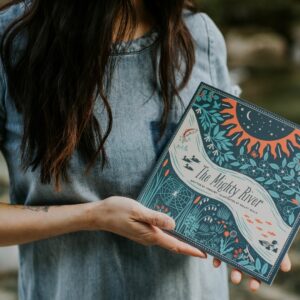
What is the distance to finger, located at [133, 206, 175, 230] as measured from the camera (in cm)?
121

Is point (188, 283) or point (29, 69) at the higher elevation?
point (29, 69)

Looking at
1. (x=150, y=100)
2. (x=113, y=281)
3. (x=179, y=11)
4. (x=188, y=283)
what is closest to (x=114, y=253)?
(x=113, y=281)

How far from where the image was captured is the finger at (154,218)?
1211 millimetres

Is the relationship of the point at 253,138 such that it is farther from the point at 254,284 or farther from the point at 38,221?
the point at 38,221

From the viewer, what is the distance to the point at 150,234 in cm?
123

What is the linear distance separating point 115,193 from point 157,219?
0.15 metres

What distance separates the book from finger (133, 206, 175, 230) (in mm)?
45

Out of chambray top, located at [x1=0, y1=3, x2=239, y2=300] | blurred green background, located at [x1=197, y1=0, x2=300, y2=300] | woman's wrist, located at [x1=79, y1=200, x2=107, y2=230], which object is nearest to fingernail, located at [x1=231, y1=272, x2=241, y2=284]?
chambray top, located at [x1=0, y1=3, x2=239, y2=300]

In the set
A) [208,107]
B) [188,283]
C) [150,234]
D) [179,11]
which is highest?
[179,11]

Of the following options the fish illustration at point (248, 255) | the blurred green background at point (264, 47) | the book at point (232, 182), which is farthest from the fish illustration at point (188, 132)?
the blurred green background at point (264, 47)

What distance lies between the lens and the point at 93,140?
51.1 inches

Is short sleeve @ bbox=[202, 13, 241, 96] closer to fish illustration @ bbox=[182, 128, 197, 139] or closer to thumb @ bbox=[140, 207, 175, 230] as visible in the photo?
fish illustration @ bbox=[182, 128, 197, 139]

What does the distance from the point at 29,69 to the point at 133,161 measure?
0.89 ft

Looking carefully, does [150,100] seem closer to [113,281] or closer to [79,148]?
[79,148]
